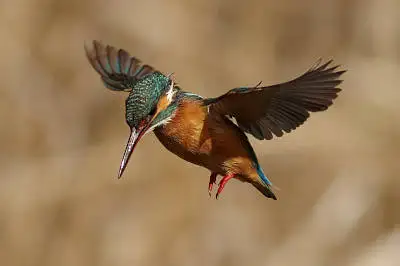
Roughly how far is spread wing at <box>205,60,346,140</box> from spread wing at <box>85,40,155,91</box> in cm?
22

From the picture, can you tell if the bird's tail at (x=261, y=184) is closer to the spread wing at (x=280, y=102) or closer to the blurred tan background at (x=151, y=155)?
the spread wing at (x=280, y=102)

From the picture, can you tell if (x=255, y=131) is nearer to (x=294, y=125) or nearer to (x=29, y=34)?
(x=294, y=125)

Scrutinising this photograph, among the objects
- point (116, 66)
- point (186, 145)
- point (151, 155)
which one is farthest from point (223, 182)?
point (151, 155)

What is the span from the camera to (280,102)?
1.08m

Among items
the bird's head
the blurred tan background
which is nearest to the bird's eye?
the bird's head

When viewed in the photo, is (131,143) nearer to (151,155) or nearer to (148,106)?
(148,106)

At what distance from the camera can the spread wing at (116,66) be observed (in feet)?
4.39

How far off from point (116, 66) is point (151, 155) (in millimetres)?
2076

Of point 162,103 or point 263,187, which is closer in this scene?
point 162,103

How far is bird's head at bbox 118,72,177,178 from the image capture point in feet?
3.40

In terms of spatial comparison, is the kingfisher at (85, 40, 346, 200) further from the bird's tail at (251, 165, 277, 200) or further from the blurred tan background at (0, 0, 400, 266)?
the blurred tan background at (0, 0, 400, 266)

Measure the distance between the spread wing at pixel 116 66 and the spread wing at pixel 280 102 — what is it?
219 mm

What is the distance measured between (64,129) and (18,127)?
17 centimetres

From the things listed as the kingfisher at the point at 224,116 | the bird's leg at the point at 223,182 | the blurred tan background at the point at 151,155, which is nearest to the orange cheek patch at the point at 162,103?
the kingfisher at the point at 224,116
